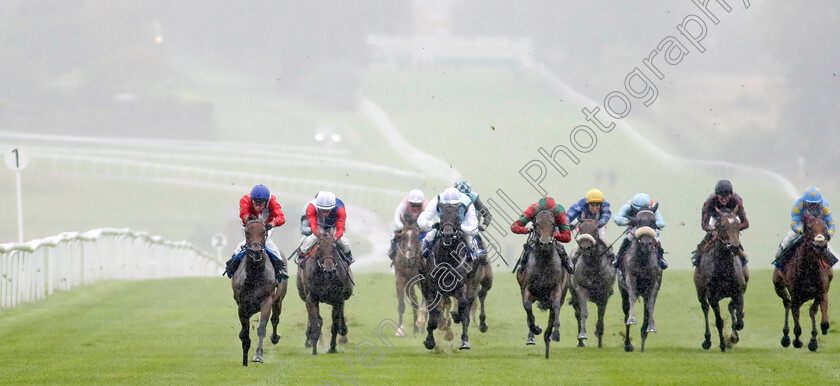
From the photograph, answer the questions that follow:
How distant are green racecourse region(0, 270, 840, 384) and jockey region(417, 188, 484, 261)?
1.39m

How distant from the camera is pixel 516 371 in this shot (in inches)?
559

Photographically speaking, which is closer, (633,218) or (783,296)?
(783,296)

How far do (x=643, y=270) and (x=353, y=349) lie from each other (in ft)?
13.4

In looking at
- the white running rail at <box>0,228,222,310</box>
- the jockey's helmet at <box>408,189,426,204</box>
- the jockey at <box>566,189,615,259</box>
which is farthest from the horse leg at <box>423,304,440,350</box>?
the white running rail at <box>0,228,222,310</box>

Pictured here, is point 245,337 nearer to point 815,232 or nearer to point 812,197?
point 815,232

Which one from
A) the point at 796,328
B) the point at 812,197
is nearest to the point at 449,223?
the point at 812,197

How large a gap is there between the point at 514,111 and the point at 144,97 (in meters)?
25.4

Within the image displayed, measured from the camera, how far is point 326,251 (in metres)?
15.9

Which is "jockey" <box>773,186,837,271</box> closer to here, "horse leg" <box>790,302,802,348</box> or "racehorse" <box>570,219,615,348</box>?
"horse leg" <box>790,302,802,348</box>

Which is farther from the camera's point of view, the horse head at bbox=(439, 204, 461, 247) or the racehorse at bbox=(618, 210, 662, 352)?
the racehorse at bbox=(618, 210, 662, 352)

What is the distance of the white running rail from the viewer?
872 inches

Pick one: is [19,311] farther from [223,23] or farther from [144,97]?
[223,23]

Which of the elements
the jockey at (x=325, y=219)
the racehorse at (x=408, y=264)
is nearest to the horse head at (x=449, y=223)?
the jockey at (x=325, y=219)

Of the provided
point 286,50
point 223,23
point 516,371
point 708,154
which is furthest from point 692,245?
point 223,23
